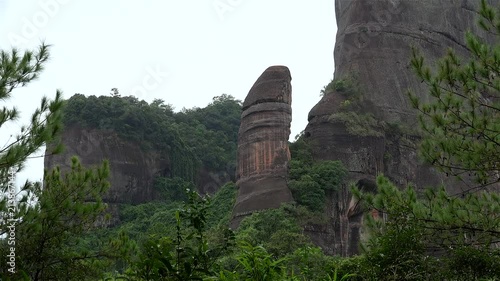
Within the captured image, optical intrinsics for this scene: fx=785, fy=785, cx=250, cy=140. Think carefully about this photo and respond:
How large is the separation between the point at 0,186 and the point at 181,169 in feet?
114

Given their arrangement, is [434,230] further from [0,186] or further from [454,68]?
[0,186]

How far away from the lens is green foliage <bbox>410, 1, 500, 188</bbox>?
908 cm

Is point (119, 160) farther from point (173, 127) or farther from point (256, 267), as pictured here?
point (256, 267)

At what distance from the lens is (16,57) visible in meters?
8.08

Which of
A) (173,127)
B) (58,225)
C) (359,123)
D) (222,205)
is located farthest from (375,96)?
(58,225)

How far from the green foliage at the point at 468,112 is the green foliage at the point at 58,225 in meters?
4.06

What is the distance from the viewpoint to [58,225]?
28.6ft

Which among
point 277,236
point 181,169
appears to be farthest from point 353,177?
point 181,169

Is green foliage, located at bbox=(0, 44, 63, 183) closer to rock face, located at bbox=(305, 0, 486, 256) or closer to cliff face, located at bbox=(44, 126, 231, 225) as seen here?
rock face, located at bbox=(305, 0, 486, 256)

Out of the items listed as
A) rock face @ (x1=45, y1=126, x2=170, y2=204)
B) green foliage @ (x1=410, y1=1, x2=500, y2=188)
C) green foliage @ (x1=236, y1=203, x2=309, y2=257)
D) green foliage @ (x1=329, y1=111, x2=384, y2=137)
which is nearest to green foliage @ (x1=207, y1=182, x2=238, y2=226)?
green foliage @ (x1=236, y1=203, x2=309, y2=257)

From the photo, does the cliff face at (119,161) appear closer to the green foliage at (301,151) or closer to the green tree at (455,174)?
the green foliage at (301,151)

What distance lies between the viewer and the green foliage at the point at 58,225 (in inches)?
329

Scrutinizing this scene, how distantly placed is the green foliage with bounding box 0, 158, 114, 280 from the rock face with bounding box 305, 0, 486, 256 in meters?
18.1

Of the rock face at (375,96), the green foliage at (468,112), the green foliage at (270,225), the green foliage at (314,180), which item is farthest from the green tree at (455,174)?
the green foliage at (314,180)
